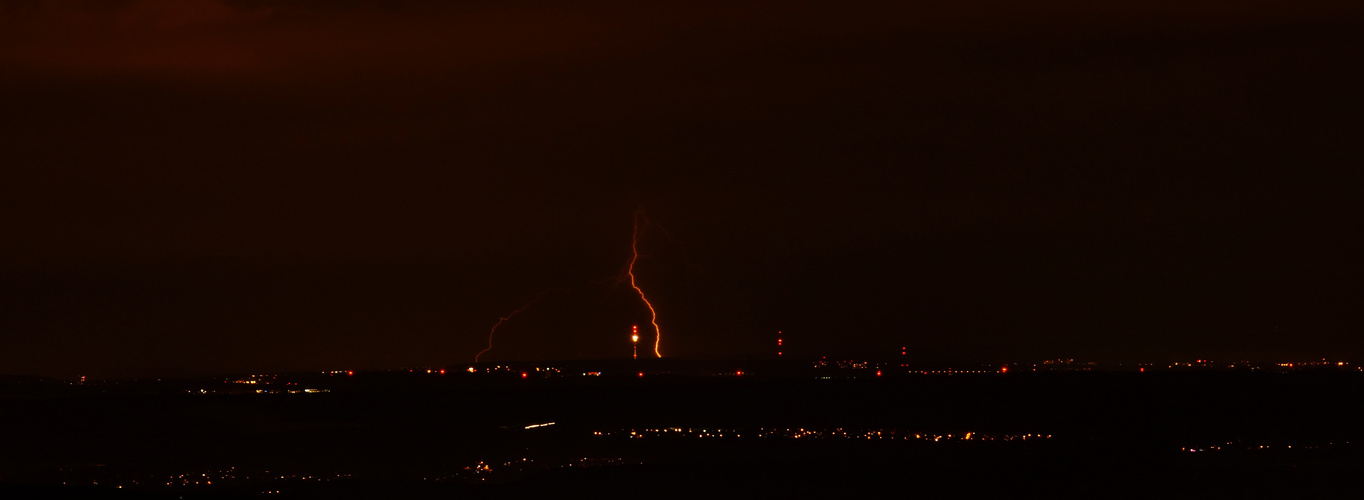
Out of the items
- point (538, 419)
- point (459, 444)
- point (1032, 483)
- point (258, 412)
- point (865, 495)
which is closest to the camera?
point (865, 495)

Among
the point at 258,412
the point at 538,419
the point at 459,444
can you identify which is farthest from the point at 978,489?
the point at 258,412

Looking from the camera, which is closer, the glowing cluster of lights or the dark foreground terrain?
the dark foreground terrain

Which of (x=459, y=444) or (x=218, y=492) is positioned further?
(x=459, y=444)

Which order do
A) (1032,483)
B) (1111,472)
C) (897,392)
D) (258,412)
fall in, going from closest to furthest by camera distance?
(1032,483) < (1111,472) < (258,412) < (897,392)

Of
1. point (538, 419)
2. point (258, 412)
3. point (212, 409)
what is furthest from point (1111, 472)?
point (212, 409)

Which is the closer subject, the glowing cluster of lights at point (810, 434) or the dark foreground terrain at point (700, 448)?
the dark foreground terrain at point (700, 448)

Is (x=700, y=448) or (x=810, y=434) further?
(x=810, y=434)

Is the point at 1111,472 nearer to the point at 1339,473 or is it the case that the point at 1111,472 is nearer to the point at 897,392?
the point at 1339,473
